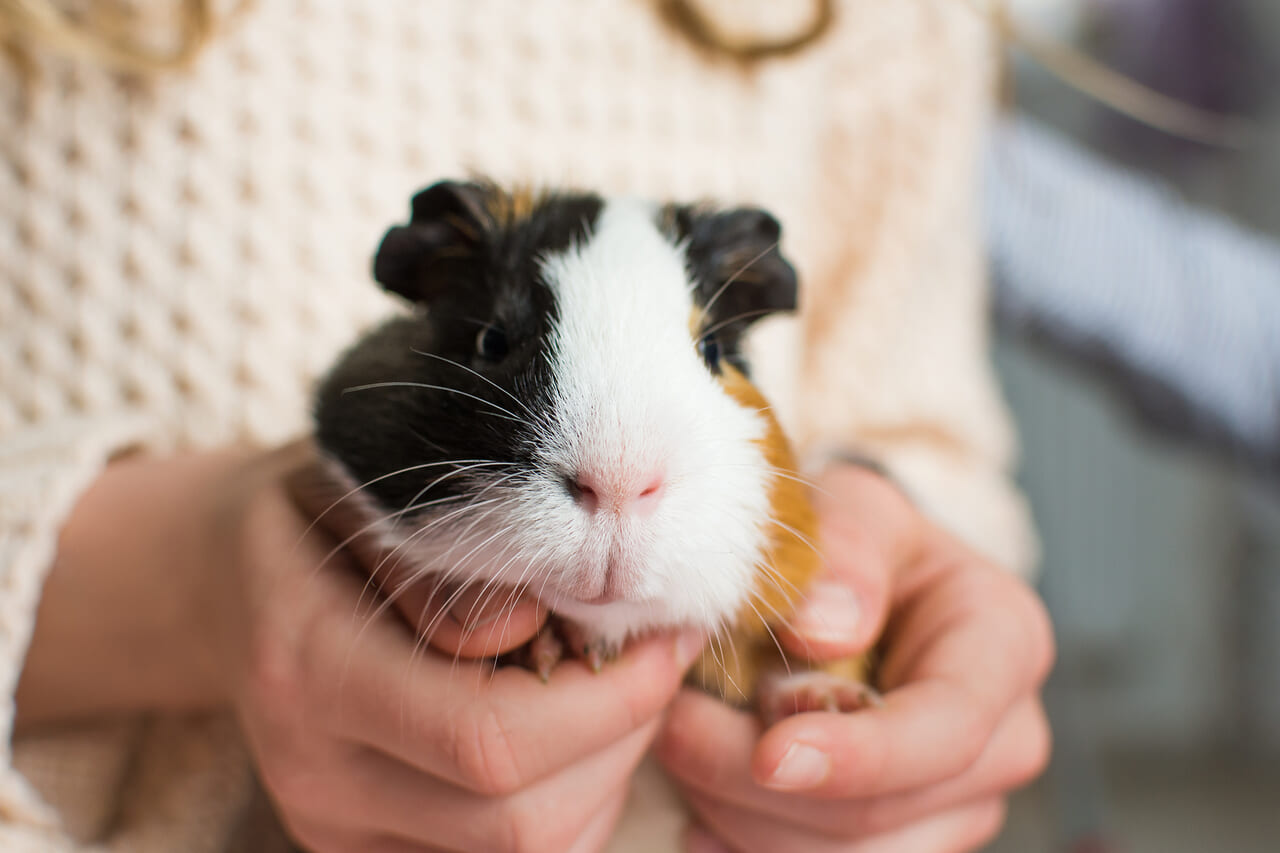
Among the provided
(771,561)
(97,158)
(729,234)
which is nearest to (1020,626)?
(771,561)

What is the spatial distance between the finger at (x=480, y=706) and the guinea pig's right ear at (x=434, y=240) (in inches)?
9.8

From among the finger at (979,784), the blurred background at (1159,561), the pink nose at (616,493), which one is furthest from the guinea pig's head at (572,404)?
the blurred background at (1159,561)

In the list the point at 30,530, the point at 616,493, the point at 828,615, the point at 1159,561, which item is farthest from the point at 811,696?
the point at 1159,561

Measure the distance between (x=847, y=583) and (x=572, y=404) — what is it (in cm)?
29

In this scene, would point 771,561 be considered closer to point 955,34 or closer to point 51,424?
point 51,424

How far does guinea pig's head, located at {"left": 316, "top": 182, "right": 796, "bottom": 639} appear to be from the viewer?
48cm

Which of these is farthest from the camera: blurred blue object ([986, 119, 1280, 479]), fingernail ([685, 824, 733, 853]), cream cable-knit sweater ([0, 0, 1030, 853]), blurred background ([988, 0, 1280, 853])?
blurred background ([988, 0, 1280, 853])

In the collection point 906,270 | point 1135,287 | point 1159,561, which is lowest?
point 1159,561

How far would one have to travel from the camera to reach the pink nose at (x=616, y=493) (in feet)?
1.53

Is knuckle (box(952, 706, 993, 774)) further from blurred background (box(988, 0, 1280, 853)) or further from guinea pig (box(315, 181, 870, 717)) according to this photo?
blurred background (box(988, 0, 1280, 853))

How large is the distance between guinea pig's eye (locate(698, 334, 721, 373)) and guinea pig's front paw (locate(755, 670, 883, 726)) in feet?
0.79

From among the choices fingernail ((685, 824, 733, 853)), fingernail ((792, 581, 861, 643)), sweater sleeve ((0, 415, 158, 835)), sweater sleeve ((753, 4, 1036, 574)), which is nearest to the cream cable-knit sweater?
sweater sleeve ((0, 415, 158, 835))

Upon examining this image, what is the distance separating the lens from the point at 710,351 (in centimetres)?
60

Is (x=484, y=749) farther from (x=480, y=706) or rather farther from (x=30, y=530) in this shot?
(x=30, y=530)
